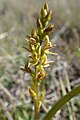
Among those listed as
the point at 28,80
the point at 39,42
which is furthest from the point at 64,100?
the point at 28,80

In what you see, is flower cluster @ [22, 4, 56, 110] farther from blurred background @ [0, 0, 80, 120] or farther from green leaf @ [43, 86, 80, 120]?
blurred background @ [0, 0, 80, 120]

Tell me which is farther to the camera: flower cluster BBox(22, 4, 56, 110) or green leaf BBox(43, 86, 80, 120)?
green leaf BBox(43, 86, 80, 120)

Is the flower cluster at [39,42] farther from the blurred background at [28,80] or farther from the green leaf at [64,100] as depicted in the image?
the blurred background at [28,80]

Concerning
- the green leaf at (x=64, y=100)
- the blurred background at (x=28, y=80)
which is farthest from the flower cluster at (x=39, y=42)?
the blurred background at (x=28, y=80)

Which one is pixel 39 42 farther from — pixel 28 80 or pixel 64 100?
pixel 28 80

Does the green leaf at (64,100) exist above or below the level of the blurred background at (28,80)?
below

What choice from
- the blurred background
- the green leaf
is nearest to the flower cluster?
the green leaf

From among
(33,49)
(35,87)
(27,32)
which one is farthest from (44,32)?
(27,32)

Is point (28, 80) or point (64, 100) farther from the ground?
point (28, 80)

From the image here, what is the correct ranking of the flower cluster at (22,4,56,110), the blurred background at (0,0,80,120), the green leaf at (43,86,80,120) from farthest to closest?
the blurred background at (0,0,80,120) → the green leaf at (43,86,80,120) → the flower cluster at (22,4,56,110)

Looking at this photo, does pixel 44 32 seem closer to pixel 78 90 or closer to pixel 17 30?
pixel 78 90

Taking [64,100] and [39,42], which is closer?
[39,42]
